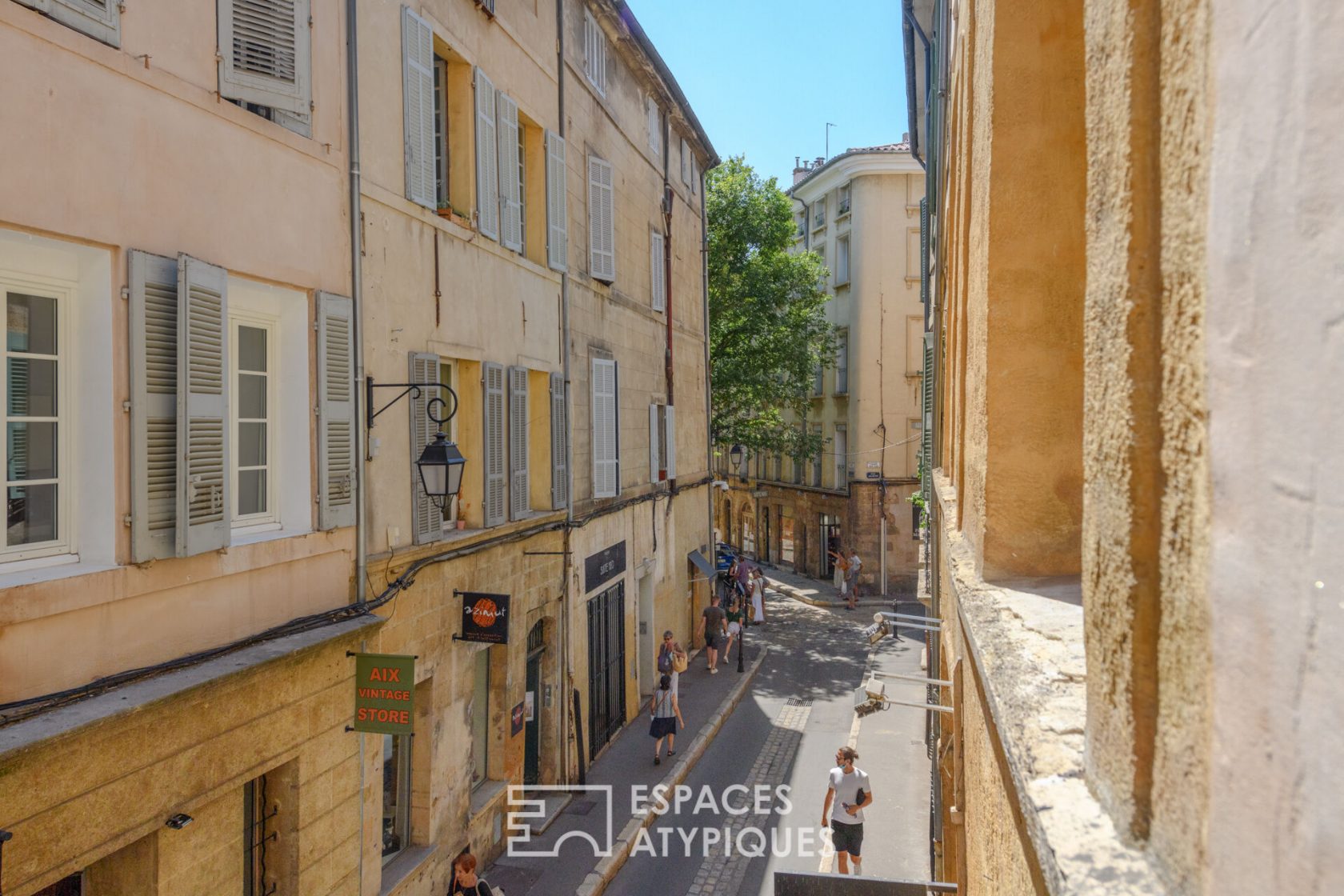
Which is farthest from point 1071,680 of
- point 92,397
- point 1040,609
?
point 92,397

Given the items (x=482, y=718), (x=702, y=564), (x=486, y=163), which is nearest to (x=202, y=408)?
(x=486, y=163)

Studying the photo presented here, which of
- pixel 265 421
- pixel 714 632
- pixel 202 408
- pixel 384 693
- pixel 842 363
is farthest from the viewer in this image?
pixel 842 363

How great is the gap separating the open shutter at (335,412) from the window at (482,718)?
361cm

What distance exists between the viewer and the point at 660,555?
19.1 metres

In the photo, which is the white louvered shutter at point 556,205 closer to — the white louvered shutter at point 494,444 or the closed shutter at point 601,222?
the closed shutter at point 601,222

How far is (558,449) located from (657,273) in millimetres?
7103

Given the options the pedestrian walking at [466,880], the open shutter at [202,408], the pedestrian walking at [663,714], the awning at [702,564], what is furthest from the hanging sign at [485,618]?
the awning at [702,564]

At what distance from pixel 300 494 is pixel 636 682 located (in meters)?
10.5

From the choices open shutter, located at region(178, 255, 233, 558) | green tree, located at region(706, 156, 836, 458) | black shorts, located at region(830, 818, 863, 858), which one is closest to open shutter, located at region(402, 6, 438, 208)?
open shutter, located at region(178, 255, 233, 558)

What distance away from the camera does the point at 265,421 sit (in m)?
7.20

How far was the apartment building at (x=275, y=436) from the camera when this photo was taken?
17.3 feet

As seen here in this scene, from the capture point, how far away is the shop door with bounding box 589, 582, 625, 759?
1461cm

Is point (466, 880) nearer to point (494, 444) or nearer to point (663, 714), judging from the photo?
point (494, 444)

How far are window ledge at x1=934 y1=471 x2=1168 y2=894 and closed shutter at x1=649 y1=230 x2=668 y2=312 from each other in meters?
15.3
